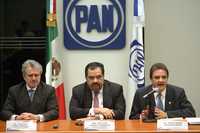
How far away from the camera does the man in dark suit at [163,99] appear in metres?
3.94

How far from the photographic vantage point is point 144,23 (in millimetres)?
5387

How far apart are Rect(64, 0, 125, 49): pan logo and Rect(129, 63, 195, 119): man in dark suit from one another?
1.49 meters

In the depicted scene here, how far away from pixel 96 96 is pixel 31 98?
0.60m

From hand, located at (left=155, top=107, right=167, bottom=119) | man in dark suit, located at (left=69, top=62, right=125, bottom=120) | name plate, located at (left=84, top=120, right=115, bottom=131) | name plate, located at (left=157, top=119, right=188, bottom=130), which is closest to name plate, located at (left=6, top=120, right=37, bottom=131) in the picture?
name plate, located at (left=84, top=120, right=115, bottom=131)

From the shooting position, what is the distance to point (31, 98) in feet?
13.4

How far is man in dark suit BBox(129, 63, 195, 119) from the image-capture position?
155 inches

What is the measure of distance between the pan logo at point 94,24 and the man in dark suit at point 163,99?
1489 mm

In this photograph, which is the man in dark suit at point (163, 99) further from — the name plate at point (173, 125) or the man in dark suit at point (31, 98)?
the man in dark suit at point (31, 98)

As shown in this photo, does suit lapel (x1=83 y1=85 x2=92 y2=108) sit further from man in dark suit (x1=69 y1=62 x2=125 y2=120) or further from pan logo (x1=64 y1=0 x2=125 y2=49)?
pan logo (x1=64 y1=0 x2=125 y2=49)

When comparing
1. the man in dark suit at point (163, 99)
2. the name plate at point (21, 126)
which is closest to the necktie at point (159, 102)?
the man in dark suit at point (163, 99)

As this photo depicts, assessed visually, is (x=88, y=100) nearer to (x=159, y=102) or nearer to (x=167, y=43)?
(x=159, y=102)

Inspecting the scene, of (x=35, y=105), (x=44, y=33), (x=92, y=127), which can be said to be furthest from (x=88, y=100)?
(x=44, y=33)

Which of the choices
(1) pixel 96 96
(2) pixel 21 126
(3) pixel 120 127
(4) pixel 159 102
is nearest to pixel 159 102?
(4) pixel 159 102

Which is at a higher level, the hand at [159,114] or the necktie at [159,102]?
the necktie at [159,102]
